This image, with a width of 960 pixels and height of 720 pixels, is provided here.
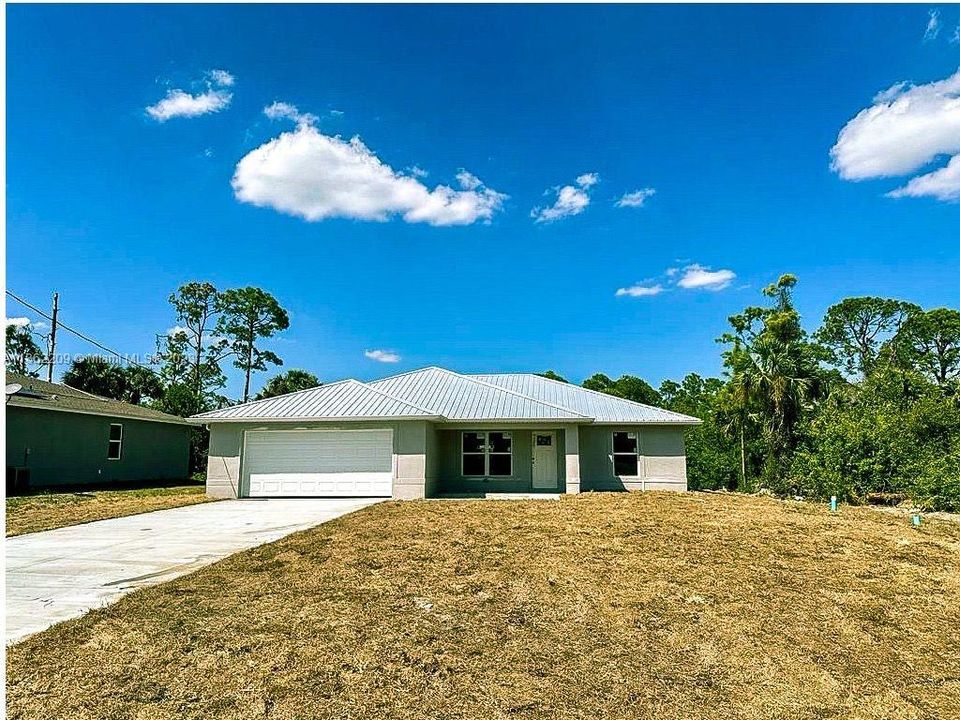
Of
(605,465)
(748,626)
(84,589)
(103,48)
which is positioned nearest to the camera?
(748,626)

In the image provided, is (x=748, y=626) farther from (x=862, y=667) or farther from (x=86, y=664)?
(x=86, y=664)

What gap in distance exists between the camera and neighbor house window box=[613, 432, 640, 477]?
17422mm

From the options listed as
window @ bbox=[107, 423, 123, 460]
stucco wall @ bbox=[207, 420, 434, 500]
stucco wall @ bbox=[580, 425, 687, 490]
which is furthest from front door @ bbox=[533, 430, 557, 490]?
window @ bbox=[107, 423, 123, 460]

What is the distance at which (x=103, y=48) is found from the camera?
659 cm

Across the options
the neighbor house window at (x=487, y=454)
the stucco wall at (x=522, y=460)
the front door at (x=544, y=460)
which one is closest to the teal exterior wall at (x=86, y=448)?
the stucco wall at (x=522, y=460)

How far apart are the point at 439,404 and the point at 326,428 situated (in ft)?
11.0

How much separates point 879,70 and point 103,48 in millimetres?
13141

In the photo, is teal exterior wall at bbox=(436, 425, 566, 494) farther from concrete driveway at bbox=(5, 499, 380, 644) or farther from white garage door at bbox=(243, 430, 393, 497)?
concrete driveway at bbox=(5, 499, 380, 644)

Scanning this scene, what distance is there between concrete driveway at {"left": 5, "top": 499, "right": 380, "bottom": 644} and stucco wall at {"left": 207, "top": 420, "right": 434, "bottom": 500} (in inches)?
81.8

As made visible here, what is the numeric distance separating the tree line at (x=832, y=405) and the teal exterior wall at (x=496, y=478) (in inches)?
262

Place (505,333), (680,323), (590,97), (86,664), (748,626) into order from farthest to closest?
Result: (505,333) < (680,323) < (590,97) < (748,626) < (86,664)

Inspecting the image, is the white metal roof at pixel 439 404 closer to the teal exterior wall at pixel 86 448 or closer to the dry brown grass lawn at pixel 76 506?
the dry brown grass lawn at pixel 76 506

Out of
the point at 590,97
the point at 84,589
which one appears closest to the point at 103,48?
the point at 84,589

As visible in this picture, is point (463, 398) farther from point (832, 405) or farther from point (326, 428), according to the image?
point (832, 405)
